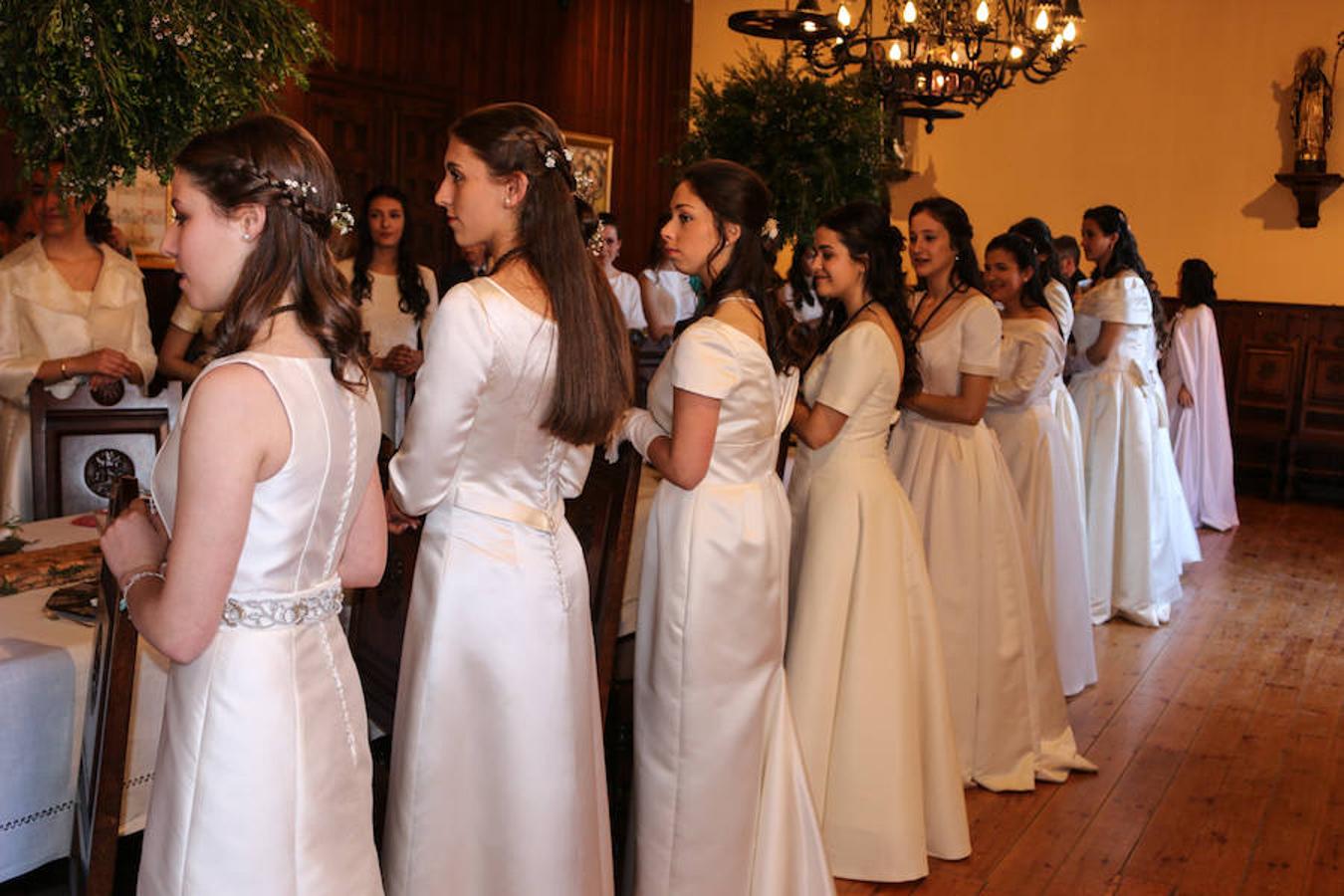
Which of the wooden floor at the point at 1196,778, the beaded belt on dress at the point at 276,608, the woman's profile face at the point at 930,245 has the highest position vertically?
the woman's profile face at the point at 930,245

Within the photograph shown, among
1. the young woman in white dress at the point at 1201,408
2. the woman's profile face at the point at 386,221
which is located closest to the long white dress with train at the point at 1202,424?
the young woman in white dress at the point at 1201,408

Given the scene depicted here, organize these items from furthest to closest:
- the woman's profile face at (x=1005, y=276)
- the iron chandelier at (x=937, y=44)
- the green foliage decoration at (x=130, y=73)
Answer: the iron chandelier at (x=937, y=44), the woman's profile face at (x=1005, y=276), the green foliage decoration at (x=130, y=73)

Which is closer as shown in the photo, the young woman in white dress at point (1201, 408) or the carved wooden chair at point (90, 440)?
the carved wooden chair at point (90, 440)

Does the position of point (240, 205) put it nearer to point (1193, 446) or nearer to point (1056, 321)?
point (1056, 321)

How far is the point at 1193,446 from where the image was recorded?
924cm

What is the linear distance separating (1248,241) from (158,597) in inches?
433

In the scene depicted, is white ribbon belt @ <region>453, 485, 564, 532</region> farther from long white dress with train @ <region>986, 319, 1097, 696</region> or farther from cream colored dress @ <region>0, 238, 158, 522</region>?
long white dress with train @ <region>986, 319, 1097, 696</region>

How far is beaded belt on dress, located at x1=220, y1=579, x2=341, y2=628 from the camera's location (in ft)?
5.73

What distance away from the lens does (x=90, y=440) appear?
353 centimetres

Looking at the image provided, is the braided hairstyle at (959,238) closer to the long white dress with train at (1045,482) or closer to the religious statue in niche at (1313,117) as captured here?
the long white dress with train at (1045,482)

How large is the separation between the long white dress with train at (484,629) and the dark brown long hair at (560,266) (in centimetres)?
4

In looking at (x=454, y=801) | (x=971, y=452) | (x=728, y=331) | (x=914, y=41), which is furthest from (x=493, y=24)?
(x=454, y=801)

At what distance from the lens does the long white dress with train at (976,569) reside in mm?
4266

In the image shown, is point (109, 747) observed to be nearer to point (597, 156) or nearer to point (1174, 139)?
point (597, 156)
